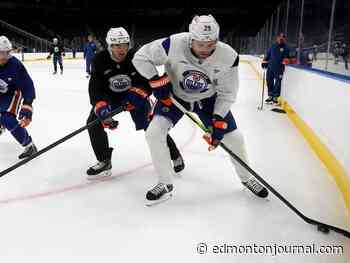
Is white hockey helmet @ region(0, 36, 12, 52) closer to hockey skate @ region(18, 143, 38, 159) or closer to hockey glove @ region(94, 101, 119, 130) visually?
hockey skate @ region(18, 143, 38, 159)

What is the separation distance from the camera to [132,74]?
229 centimetres

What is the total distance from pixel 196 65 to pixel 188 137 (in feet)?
5.35

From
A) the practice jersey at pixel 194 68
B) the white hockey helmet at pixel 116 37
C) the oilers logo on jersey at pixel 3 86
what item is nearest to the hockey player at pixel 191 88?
the practice jersey at pixel 194 68

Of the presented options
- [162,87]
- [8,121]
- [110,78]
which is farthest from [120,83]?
[8,121]

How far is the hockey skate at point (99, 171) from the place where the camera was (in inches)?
95.0

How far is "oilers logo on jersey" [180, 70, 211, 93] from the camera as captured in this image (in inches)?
75.5

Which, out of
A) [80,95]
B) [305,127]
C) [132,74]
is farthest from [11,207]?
[80,95]

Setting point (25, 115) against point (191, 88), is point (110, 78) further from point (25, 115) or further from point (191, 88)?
point (25, 115)

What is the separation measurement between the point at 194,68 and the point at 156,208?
800 millimetres

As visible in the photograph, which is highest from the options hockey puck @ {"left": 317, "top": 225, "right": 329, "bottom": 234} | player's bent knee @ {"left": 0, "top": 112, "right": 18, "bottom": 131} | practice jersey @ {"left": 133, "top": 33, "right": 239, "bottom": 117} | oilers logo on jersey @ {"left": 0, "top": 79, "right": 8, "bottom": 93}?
practice jersey @ {"left": 133, "top": 33, "right": 239, "bottom": 117}

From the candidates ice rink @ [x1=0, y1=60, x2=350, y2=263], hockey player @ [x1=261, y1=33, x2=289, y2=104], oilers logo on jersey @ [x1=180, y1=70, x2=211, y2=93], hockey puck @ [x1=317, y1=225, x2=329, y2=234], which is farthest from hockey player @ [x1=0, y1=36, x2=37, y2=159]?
hockey player @ [x1=261, y1=33, x2=289, y2=104]

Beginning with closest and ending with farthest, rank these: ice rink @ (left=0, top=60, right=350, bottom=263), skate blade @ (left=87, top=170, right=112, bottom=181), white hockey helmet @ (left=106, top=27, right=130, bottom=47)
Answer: ice rink @ (left=0, top=60, right=350, bottom=263) < white hockey helmet @ (left=106, top=27, right=130, bottom=47) < skate blade @ (left=87, top=170, right=112, bottom=181)

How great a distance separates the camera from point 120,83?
2318 mm

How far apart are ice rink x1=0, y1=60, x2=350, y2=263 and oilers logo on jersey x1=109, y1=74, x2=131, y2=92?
2.00 feet
